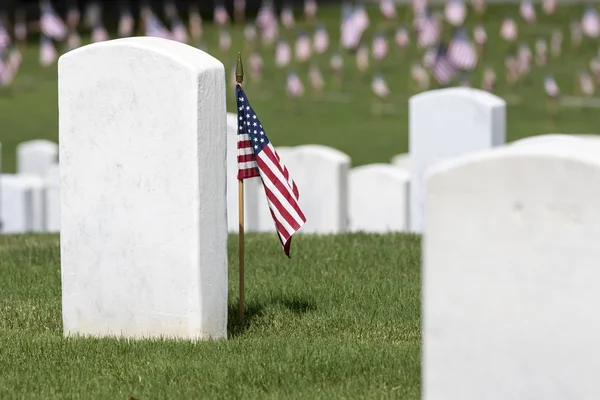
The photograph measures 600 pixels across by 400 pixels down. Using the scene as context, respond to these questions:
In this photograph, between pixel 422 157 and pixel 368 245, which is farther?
pixel 422 157

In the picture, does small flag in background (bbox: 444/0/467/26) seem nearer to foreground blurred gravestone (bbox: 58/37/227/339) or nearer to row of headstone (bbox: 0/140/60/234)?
row of headstone (bbox: 0/140/60/234)

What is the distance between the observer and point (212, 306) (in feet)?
23.1

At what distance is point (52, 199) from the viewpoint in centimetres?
1458

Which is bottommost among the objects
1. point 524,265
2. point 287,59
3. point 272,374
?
point 272,374

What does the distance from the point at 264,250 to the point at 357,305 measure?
222 centimetres

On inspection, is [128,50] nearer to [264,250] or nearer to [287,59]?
[264,250]

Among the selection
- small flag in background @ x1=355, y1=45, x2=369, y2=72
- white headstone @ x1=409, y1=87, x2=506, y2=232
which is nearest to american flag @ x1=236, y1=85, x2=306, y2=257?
white headstone @ x1=409, y1=87, x2=506, y2=232

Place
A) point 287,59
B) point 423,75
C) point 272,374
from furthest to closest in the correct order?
point 287,59 → point 423,75 → point 272,374

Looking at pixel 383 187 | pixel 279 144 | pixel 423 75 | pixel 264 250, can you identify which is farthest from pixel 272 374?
pixel 423 75

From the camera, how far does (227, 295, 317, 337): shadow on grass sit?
750 centimetres

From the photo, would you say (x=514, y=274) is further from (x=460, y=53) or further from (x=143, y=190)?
(x=460, y=53)

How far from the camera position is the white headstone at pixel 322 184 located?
43.1 feet

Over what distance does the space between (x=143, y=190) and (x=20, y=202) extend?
769 cm

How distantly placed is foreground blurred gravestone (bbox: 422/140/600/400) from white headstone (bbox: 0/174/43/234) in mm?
9887
